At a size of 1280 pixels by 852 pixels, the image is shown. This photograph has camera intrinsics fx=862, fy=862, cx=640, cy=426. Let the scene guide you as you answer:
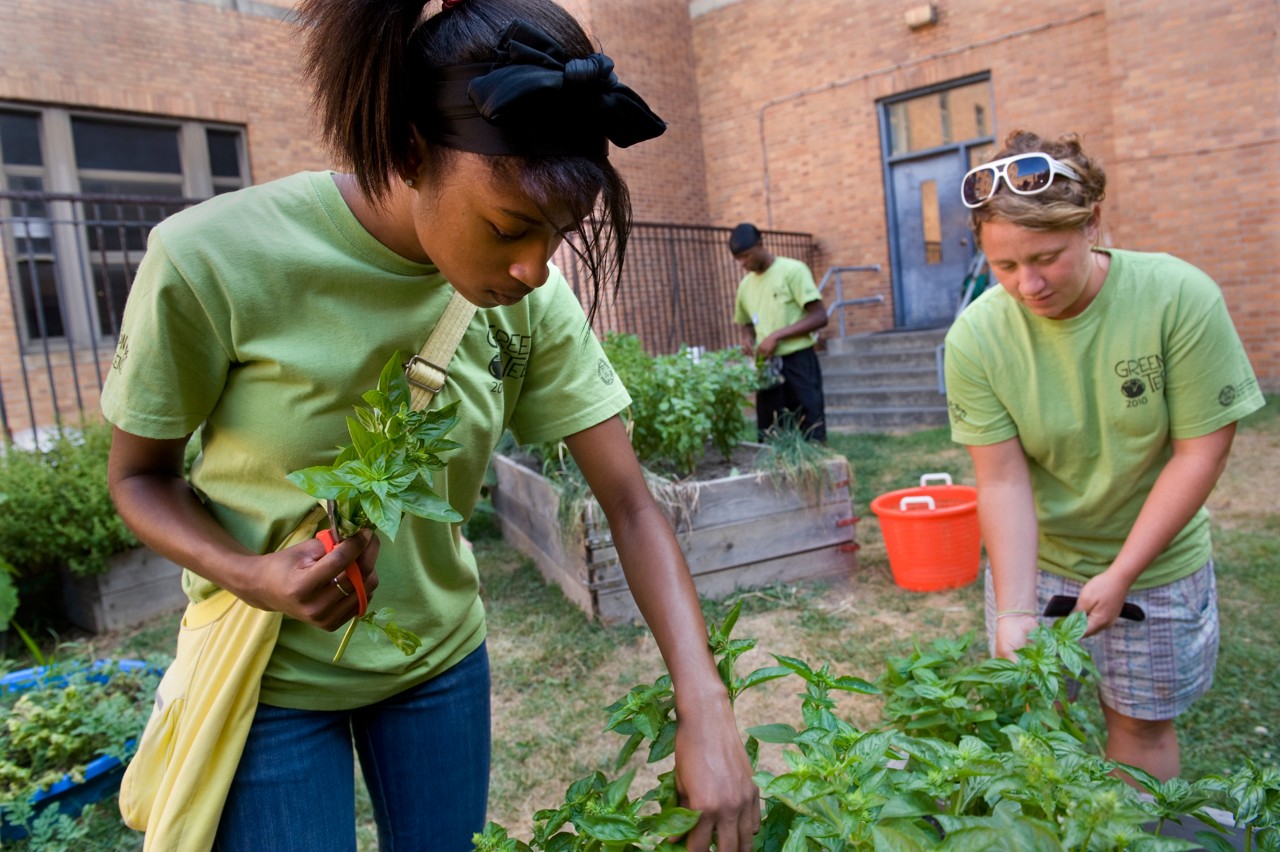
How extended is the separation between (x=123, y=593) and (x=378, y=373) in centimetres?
476

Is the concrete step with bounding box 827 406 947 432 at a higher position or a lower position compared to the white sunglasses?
lower

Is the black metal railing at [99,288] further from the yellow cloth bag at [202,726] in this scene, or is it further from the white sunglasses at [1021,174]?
the yellow cloth bag at [202,726]

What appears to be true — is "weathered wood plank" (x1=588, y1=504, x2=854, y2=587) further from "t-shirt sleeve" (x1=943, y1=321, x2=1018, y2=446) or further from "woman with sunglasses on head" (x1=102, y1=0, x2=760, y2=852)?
"woman with sunglasses on head" (x1=102, y1=0, x2=760, y2=852)

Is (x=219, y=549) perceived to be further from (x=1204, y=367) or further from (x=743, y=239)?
(x=743, y=239)

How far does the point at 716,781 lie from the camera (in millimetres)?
1196

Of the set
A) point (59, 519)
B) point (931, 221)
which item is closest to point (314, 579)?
point (59, 519)

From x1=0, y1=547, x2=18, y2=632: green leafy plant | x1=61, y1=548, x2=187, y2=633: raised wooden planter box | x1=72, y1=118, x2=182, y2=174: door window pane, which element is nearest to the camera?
x1=0, y1=547, x2=18, y2=632: green leafy plant

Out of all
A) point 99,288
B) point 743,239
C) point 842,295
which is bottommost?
point 842,295

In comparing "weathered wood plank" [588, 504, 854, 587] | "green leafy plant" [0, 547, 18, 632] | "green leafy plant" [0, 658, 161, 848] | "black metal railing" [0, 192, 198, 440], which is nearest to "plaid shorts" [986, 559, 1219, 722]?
"weathered wood plank" [588, 504, 854, 587]

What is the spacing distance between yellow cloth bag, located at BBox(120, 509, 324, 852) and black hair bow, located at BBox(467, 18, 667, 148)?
27.0 inches

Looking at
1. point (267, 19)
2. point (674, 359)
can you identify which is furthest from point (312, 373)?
point (267, 19)

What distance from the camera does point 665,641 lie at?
54.6 inches

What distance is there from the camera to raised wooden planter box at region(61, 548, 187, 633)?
199 inches

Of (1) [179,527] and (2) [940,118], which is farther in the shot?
(2) [940,118]
